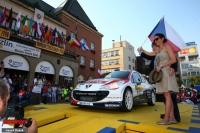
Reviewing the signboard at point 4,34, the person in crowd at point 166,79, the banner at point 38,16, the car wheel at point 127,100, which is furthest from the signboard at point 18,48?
the person in crowd at point 166,79

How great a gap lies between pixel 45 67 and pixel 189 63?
71.2 metres

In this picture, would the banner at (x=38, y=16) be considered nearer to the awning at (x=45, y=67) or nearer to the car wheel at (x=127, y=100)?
the awning at (x=45, y=67)

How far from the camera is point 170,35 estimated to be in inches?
160

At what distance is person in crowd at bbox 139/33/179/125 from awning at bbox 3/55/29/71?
13565 mm

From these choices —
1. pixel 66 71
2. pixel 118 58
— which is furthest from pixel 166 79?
pixel 118 58

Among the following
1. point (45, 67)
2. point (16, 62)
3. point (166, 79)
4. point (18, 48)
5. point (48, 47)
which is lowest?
point (166, 79)

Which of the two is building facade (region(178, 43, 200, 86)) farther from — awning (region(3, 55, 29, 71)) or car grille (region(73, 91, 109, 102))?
car grille (region(73, 91, 109, 102))

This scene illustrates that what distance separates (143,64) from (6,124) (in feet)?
192

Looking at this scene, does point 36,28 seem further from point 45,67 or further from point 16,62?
point 45,67

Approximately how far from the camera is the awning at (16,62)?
12.5 metres

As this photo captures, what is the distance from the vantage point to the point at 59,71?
57.8 feet

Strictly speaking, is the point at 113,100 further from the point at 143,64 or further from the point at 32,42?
the point at 143,64

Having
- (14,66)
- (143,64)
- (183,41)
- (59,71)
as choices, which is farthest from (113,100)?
(143,64)

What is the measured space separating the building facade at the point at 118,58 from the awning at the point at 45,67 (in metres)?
34.9
